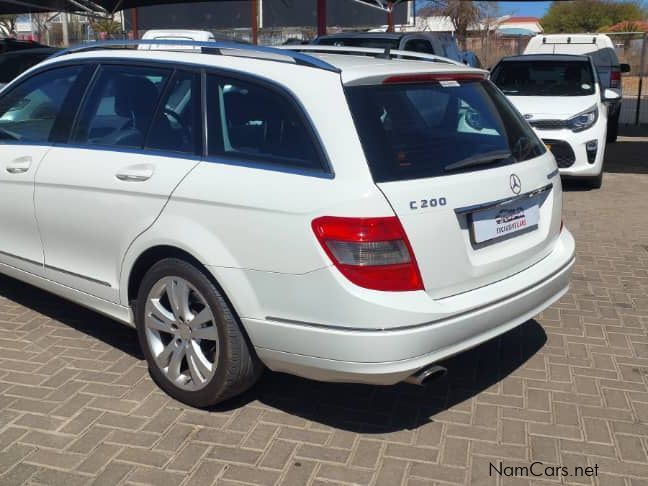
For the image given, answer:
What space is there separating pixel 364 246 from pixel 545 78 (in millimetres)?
8202

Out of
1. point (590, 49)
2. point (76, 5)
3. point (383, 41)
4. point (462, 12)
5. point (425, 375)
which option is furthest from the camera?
point (462, 12)

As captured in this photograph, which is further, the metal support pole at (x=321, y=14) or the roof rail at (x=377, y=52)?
the metal support pole at (x=321, y=14)

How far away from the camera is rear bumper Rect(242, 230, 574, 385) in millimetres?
3125

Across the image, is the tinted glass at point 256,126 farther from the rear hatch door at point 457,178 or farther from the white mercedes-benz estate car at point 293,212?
the rear hatch door at point 457,178

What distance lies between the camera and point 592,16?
54188mm

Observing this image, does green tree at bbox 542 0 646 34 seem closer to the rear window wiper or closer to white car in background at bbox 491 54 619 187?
white car in background at bbox 491 54 619 187

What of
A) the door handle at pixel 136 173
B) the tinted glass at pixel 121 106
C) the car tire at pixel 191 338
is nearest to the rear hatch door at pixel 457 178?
the car tire at pixel 191 338

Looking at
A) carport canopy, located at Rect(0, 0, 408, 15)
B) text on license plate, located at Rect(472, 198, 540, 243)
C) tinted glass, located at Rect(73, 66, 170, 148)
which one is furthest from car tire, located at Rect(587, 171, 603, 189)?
carport canopy, located at Rect(0, 0, 408, 15)

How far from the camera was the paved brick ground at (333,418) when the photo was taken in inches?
129

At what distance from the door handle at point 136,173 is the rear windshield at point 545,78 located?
7304mm

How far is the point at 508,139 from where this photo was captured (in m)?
3.94

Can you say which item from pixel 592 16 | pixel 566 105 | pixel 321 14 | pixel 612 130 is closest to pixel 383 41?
pixel 566 105

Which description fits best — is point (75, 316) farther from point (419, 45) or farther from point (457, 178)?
point (419, 45)

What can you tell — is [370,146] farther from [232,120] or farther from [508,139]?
[508,139]
